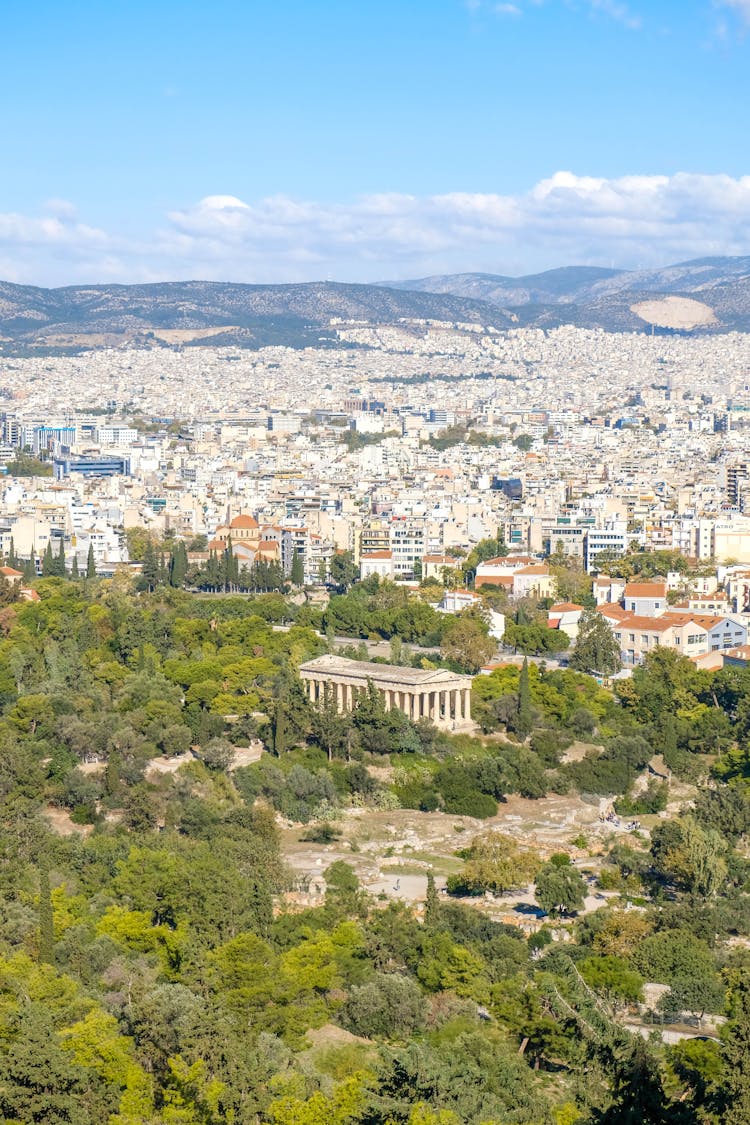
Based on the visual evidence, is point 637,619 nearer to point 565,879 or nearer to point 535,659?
point 535,659

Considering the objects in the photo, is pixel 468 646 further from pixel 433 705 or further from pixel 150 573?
pixel 150 573

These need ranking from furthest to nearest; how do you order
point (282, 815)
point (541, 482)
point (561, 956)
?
point (541, 482) → point (282, 815) → point (561, 956)

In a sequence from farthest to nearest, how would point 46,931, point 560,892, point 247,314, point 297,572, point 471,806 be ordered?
point 247,314
point 297,572
point 471,806
point 560,892
point 46,931

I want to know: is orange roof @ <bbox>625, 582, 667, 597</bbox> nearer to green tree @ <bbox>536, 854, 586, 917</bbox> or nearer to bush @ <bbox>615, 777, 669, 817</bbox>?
bush @ <bbox>615, 777, 669, 817</bbox>

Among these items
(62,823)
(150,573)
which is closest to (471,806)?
(62,823)

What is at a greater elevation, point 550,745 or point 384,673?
point 384,673

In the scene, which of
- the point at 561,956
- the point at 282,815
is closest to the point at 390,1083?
the point at 561,956
